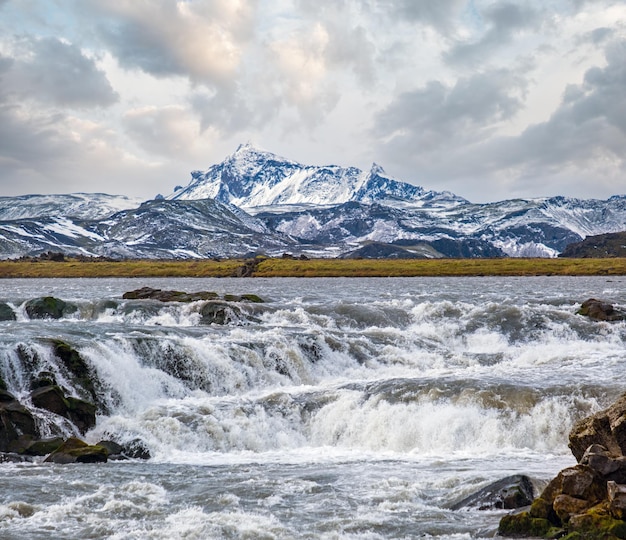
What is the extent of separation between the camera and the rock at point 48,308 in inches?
A: 2625

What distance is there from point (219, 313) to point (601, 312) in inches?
1400

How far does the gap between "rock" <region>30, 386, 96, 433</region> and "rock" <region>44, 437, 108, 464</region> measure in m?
4.53

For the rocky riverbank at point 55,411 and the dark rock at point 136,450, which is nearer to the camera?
→ the rocky riverbank at point 55,411

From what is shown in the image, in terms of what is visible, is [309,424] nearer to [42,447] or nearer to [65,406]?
[65,406]

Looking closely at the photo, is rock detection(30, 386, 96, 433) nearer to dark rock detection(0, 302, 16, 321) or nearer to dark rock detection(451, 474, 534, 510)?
dark rock detection(451, 474, 534, 510)

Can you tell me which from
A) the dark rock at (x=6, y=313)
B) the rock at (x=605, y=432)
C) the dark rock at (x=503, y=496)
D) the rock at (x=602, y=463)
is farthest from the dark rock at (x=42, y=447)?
the dark rock at (x=6, y=313)

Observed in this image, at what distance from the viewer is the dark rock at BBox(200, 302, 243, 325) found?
6341cm

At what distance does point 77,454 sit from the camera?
26422mm

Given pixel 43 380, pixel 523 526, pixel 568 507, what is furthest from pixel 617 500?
pixel 43 380

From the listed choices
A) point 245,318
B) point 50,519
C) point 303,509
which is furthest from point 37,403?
point 245,318

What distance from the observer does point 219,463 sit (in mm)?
27500

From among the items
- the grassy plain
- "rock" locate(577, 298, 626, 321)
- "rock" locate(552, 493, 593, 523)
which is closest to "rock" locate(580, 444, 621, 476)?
"rock" locate(552, 493, 593, 523)

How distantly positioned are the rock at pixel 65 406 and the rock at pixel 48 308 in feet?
121

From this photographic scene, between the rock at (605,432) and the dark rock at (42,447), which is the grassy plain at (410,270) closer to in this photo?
the dark rock at (42,447)
